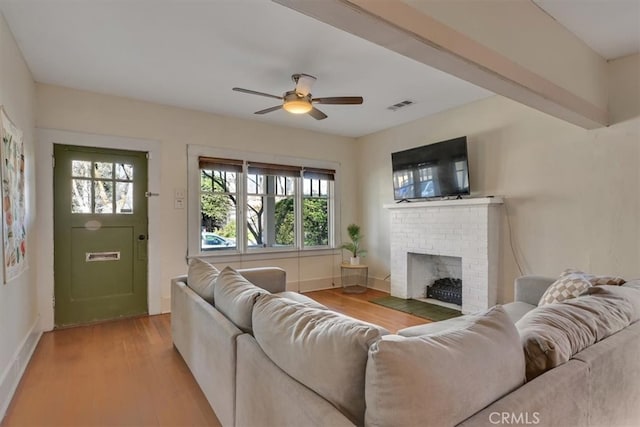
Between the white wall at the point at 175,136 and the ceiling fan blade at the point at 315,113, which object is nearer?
the ceiling fan blade at the point at 315,113

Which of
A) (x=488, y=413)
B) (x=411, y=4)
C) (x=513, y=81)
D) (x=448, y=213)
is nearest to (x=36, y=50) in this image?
(x=411, y=4)

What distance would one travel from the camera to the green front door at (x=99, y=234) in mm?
3562

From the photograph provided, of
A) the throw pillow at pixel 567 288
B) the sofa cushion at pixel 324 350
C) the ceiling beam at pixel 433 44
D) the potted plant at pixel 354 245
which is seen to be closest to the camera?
the sofa cushion at pixel 324 350

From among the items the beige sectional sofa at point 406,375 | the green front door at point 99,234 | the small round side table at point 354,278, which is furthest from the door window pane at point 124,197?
the small round side table at point 354,278

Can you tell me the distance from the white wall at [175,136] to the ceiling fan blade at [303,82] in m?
1.74

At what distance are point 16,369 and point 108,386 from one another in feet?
2.27

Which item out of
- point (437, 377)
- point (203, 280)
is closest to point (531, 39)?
point (437, 377)

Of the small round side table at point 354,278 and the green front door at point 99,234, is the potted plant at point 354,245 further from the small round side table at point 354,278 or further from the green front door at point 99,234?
the green front door at point 99,234

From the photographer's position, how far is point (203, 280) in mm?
2432

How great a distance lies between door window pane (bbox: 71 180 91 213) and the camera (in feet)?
11.9

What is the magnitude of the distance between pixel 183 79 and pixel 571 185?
4118 millimetres

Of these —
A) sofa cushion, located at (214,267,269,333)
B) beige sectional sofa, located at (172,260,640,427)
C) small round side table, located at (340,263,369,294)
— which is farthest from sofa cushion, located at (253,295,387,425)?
small round side table, located at (340,263,369,294)

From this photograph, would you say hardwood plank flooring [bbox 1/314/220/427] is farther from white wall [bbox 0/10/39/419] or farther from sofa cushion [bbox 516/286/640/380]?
sofa cushion [bbox 516/286/640/380]

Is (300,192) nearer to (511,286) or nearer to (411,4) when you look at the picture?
(511,286)
